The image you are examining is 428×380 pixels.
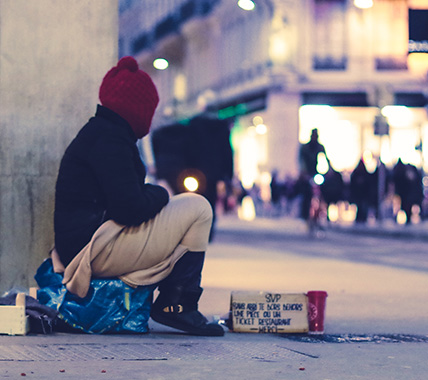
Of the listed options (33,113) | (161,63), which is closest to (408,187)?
(33,113)

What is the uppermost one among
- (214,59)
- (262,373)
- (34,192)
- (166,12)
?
(166,12)

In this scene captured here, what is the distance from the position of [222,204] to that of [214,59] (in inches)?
550

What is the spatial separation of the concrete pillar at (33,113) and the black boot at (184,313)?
1.21 m

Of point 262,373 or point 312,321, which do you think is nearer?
point 262,373

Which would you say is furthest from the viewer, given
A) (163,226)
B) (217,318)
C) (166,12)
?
(166,12)

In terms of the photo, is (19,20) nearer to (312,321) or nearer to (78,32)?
(78,32)

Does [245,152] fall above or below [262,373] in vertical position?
above

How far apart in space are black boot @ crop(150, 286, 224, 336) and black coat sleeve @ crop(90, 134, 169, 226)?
456 millimetres

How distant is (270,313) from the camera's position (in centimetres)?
677

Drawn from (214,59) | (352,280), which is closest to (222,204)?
(214,59)

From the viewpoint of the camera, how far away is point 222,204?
42.4 meters

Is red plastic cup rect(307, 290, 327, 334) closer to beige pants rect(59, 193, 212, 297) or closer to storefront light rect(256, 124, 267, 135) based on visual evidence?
beige pants rect(59, 193, 212, 297)

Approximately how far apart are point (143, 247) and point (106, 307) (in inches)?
14.8

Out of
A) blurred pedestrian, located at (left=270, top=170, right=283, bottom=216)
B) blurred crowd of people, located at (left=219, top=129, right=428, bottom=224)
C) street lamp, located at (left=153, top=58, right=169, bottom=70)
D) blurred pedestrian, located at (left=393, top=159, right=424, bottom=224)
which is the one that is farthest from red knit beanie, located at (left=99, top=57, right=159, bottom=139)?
street lamp, located at (left=153, top=58, right=169, bottom=70)
